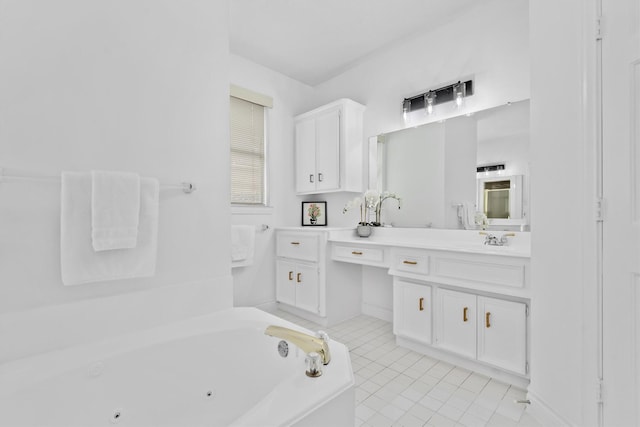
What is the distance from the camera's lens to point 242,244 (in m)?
2.91

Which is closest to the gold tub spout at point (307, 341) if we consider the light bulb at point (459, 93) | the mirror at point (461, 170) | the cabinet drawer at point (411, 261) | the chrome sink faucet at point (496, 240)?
the cabinet drawer at point (411, 261)

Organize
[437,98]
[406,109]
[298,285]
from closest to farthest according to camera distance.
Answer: [437,98], [406,109], [298,285]

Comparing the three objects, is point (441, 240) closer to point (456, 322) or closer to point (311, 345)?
point (456, 322)

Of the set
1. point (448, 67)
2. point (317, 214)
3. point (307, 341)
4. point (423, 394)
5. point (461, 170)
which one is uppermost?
point (448, 67)

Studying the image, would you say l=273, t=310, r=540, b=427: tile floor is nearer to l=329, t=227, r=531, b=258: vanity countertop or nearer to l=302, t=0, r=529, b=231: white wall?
l=329, t=227, r=531, b=258: vanity countertop

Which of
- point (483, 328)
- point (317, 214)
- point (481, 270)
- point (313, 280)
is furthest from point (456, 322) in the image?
point (317, 214)

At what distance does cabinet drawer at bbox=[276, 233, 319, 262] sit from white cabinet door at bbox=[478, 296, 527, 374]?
1470mm

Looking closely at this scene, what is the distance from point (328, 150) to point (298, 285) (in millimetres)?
1421

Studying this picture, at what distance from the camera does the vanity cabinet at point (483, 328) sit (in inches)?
70.4

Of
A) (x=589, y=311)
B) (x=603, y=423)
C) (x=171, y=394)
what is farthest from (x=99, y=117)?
(x=603, y=423)

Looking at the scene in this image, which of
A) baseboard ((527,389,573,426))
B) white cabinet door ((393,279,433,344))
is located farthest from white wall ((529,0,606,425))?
white cabinet door ((393,279,433,344))

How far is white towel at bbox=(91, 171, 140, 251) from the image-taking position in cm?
121

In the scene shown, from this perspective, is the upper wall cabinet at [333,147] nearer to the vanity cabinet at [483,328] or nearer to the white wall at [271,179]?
the white wall at [271,179]

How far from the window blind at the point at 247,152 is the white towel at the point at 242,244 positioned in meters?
0.38
